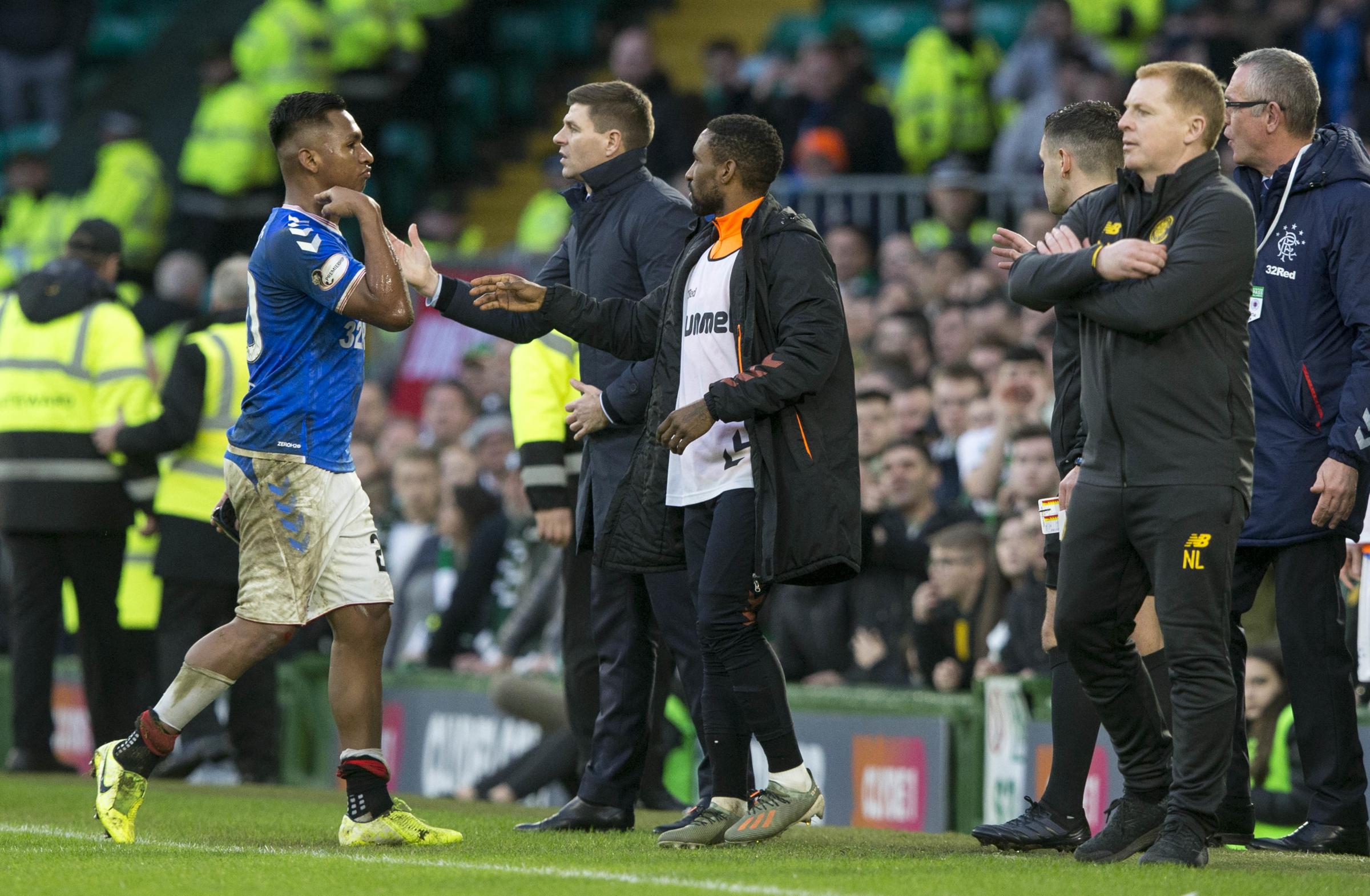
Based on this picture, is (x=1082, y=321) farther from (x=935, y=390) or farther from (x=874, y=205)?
(x=874, y=205)

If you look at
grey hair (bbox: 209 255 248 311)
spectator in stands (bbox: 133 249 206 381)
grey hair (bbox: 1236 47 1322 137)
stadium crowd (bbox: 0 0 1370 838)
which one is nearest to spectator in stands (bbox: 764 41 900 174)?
stadium crowd (bbox: 0 0 1370 838)

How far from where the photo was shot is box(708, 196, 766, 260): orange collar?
21.4 ft

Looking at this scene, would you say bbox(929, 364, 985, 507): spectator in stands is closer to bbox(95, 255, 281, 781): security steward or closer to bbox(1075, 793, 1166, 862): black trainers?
bbox(95, 255, 281, 781): security steward

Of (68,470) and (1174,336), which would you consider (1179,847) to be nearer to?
(1174,336)

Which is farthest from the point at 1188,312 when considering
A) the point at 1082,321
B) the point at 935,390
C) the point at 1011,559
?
the point at 935,390

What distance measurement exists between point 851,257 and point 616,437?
7310 mm

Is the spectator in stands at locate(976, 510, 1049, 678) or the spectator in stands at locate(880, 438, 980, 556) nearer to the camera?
the spectator in stands at locate(976, 510, 1049, 678)

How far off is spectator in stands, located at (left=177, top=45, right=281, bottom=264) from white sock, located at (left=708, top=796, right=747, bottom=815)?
40.6 ft

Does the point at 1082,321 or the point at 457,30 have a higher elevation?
the point at 457,30

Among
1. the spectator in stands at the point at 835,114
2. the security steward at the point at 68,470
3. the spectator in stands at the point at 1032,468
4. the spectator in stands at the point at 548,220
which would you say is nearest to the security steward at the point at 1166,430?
the spectator in stands at the point at 1032,468

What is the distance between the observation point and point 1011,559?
9.41m

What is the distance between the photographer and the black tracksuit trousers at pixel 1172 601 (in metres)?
5.72

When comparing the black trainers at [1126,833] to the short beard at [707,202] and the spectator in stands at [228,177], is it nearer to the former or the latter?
the short beard at [707,202]

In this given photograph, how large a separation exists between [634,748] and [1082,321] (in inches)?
90.9
